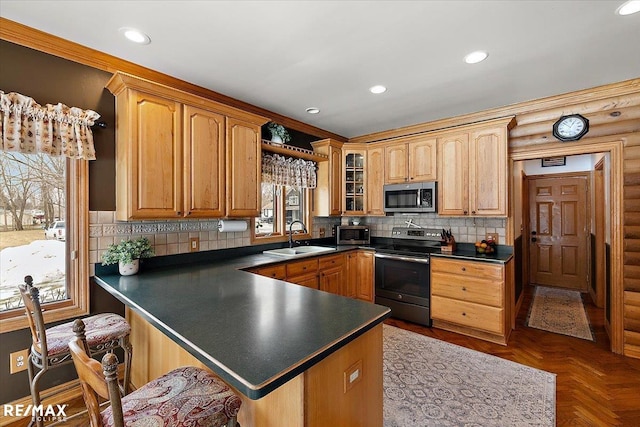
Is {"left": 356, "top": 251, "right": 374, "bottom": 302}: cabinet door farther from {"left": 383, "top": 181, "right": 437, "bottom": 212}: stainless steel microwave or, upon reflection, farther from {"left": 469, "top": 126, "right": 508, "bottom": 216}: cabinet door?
{"left": 469, "top": 126, "right": 508, "bottom": 216}: cabinet door

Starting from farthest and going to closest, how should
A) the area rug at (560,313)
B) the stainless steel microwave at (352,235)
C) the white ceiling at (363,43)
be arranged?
the stainless steel microwave at (352,235)
the area rug at (560,313)
the white ceiling at (363,43)

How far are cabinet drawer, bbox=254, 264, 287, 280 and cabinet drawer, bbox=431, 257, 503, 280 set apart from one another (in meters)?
1.76

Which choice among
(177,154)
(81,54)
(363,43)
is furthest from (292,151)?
(81,54)

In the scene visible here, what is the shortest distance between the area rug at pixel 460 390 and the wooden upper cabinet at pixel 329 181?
1.98 meters

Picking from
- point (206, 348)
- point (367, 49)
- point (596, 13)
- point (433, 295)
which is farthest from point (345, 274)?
point (596, 13)

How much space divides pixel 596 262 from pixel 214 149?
213 inches

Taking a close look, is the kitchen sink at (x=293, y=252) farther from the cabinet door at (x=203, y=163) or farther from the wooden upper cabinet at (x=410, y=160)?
the wooden upper cabinet at (x=410, y=160)

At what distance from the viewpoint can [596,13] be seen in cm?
181

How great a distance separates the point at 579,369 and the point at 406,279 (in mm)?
1694

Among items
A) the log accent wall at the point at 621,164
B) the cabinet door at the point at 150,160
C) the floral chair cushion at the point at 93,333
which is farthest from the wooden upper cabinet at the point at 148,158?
the log accent wall at the point at 621,164

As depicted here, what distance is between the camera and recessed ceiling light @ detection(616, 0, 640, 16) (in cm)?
172

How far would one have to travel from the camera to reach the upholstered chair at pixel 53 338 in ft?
4.92

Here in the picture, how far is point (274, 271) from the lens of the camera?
2902 mm

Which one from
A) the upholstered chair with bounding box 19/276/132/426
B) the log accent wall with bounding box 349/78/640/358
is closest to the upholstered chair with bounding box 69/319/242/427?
the upholstered chair with bounding box 19/276/132/426
